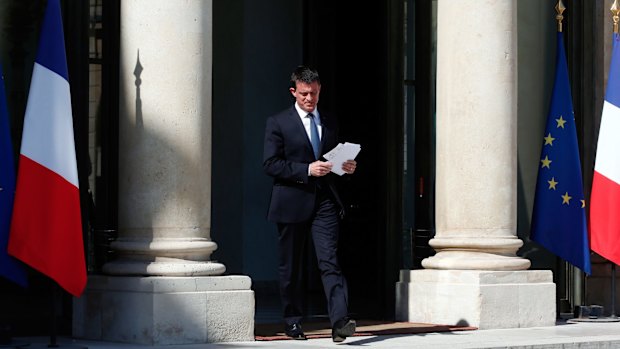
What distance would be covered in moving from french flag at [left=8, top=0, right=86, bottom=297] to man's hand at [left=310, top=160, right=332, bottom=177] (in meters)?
1.86

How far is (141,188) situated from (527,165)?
5243mm

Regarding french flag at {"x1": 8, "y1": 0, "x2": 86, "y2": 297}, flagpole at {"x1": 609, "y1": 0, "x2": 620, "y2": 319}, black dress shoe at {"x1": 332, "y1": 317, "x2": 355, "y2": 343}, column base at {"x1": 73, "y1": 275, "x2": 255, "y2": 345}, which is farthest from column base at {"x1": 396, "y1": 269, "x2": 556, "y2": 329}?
french flag at {"x1": 8, "y1": 0, "x2": 86, "y2": 297}

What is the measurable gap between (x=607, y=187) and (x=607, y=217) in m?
0.30

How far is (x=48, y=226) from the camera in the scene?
11047mm

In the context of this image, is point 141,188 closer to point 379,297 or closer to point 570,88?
point 379,297

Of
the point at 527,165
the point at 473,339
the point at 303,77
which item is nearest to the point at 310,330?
the point at 473,339

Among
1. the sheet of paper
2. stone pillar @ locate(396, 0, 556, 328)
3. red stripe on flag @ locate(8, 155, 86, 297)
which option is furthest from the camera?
stone pillar @ locate(396, 0, 556, 328)

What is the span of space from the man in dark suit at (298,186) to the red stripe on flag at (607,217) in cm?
398

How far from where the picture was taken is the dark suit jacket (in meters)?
11.9

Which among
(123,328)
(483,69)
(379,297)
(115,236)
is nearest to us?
(123,328)

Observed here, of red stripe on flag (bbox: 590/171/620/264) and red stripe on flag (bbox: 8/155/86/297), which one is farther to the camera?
red stripe on flag (bbox: 590/171/620/264)

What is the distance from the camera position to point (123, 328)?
37.6ft

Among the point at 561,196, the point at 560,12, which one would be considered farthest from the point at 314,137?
the point at 560,12

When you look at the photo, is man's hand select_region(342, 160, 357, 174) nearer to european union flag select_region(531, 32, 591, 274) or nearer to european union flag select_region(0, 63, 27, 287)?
european union flag select_region(0, 63, 27, 287)
